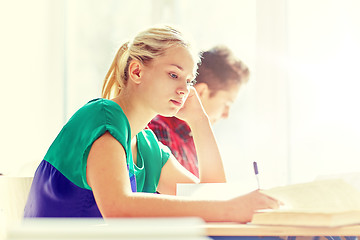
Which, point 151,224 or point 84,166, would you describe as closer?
point 151,224

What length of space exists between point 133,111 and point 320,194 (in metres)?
0.60

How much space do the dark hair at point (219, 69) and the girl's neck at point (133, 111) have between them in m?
1.21

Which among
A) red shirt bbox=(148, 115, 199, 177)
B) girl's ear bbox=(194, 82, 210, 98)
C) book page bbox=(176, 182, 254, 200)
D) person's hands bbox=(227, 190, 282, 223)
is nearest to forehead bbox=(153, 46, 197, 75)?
book page bbox=(176, 182, 254, 200)

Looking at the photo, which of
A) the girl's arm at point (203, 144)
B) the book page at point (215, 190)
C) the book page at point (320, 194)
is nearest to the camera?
the book page at point (320, 194)

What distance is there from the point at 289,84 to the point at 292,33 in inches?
13.1

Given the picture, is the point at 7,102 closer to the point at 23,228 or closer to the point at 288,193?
the point at 288,193

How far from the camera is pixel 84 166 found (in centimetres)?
97

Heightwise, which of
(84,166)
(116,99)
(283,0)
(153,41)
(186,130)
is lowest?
(186,130)

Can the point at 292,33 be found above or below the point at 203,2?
below

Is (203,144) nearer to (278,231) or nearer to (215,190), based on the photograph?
(215,190)

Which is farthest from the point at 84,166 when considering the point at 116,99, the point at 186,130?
the point at 186,130

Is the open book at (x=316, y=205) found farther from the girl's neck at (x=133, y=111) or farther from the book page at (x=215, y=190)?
the girl's neck at (x=133, y=111)

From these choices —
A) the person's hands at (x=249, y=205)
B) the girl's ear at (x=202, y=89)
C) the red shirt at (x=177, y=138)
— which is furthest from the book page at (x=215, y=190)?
the girl's ear at (x=202, y=89)

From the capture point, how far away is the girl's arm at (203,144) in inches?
55.8
